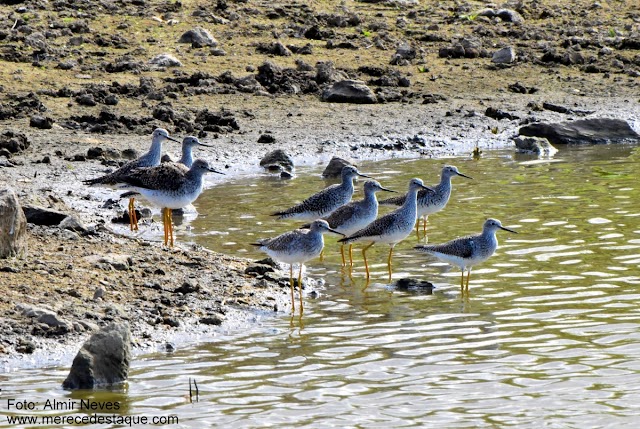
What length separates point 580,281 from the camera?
12.0 m

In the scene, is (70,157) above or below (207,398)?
above

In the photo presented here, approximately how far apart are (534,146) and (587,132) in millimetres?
1682

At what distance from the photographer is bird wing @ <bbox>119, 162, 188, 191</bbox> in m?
13.6

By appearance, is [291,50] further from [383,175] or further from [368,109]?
[383,175]

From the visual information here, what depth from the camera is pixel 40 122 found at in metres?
18.4

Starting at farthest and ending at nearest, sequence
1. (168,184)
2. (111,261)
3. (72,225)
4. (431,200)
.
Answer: (431,200), (168,184), (72,225), (111,261)

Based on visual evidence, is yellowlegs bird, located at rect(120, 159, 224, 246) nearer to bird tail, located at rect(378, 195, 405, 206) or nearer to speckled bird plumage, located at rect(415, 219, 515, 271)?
Answer: bird tail, located at rect(378, 195, 405, 206)

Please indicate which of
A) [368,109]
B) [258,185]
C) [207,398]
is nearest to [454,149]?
[368,109]

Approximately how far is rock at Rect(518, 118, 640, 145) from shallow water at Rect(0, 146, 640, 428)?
202 inches

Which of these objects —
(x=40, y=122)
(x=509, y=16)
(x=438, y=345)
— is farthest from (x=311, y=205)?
(x=509, y=16)

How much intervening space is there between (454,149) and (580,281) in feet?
27.1

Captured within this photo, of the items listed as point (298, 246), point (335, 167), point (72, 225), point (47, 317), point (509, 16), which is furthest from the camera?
point (509, 16)

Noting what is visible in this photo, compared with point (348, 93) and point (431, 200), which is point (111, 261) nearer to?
point (431, 200)

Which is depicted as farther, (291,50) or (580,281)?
(291,50)
